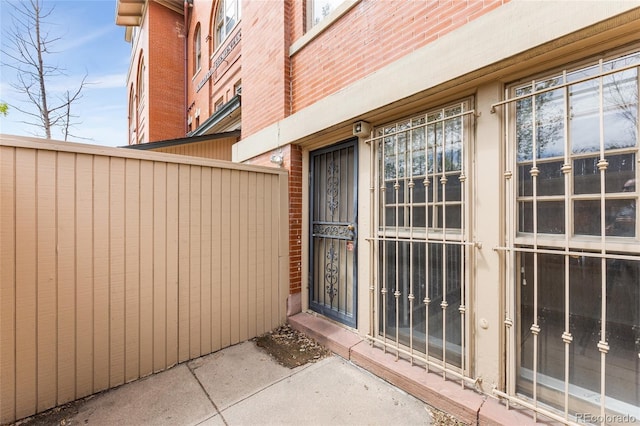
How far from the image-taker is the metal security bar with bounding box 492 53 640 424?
1584 mm

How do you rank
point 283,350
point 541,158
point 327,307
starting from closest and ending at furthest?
point 541,158 → point 283,350 → point 327,307

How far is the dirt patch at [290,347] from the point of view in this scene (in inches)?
114

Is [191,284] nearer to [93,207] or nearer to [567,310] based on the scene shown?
[93,207]

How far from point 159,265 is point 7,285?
101 centimetres

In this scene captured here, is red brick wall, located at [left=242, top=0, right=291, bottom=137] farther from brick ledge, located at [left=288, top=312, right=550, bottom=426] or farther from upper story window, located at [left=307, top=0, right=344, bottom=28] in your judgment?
brick ledge, located at [left=288, top=312, right=550, bottom=426]

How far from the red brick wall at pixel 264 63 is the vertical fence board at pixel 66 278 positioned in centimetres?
246

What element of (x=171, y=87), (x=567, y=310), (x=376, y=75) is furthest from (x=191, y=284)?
(x=171, y=87)

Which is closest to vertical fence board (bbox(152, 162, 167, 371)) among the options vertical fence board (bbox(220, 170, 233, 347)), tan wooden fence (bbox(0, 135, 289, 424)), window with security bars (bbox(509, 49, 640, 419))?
tan wooden fence (bbox(0, 135, 289, 424))

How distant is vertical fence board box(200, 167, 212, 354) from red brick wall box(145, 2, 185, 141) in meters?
10.5

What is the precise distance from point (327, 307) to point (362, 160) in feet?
6.30

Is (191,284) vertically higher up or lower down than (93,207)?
lower down

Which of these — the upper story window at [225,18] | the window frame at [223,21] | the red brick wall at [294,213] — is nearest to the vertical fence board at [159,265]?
the red brick wall at [294,213]

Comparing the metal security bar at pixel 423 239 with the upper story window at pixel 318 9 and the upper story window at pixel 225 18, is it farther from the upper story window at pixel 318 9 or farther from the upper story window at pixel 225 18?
the upper story window at pixel 225 18

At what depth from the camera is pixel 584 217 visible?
1.73m
